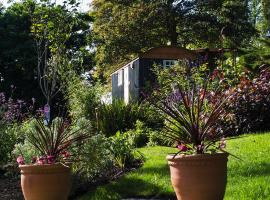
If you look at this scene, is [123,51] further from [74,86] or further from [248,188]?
[248,188]

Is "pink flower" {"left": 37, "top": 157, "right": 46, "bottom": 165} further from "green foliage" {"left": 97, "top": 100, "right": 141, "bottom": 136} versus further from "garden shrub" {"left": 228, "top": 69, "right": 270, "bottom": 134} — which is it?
"green foliage" {"left": 97, "top": 100, "right": 141, "bottom": 136}

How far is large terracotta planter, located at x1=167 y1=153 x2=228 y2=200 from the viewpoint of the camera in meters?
4.89

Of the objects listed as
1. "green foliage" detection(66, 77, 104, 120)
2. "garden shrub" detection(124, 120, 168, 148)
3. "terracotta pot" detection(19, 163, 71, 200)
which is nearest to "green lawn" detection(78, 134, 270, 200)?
"terracotta pot" detection(19, 163, 71, 200)

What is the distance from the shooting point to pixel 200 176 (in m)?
4.89

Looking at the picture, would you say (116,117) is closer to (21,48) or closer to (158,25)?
(21,48)

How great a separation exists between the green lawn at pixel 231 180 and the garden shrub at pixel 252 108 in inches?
111

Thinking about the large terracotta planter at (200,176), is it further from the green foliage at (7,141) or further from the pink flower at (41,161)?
the green foliage at (7,141)

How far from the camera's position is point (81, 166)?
315 inches

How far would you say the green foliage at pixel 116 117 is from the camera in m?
15.4

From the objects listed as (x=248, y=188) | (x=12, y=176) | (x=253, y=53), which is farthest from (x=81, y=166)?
(x=253, y=53)

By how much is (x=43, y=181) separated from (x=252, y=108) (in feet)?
24.0

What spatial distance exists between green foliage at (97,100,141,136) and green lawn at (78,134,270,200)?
6201mm

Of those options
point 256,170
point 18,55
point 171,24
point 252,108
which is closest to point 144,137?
point 252,108

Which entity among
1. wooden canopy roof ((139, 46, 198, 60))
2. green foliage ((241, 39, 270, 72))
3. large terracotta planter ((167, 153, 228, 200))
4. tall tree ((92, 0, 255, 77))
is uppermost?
tall tree ((92, 0, 255, 77))
